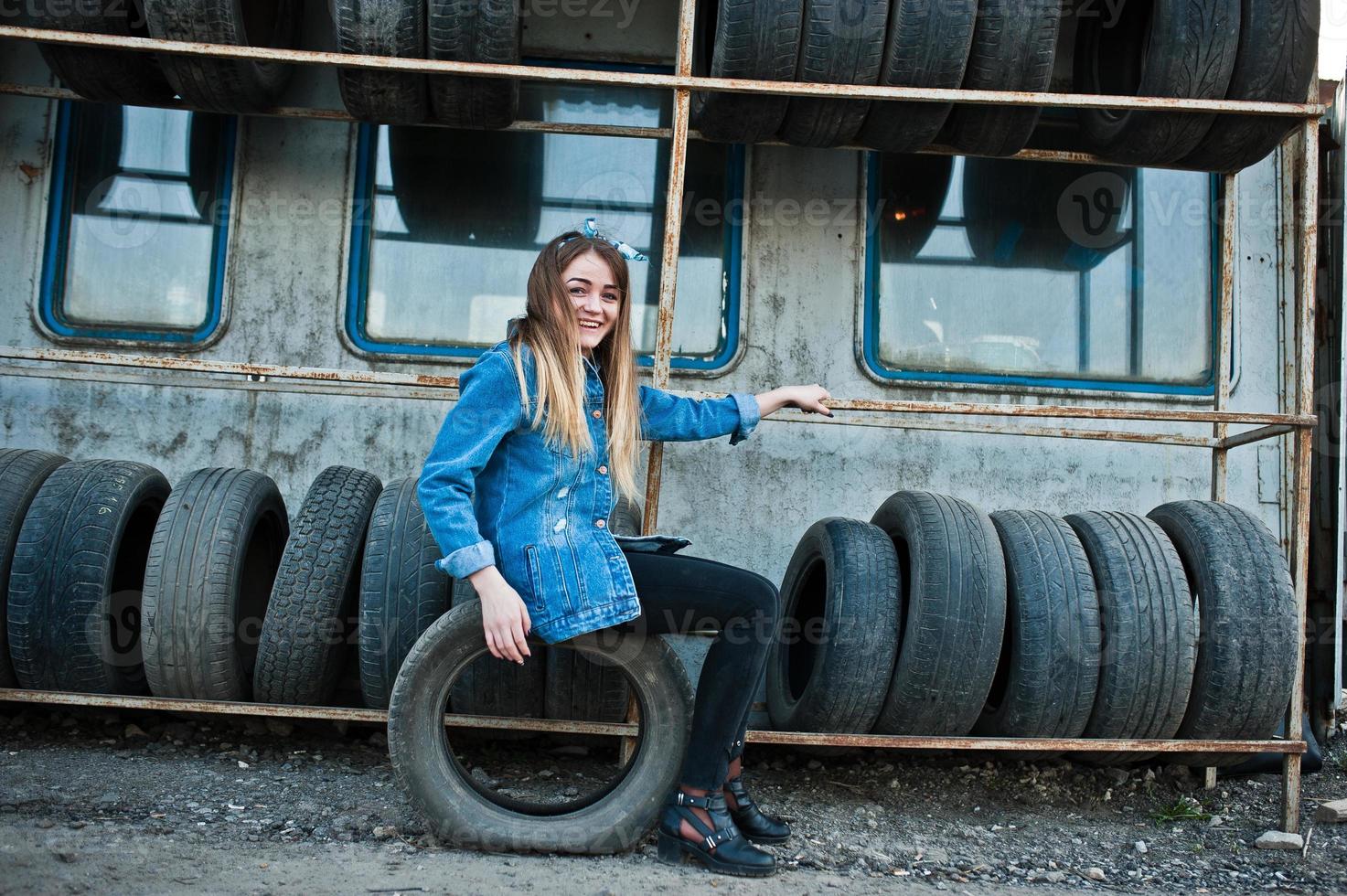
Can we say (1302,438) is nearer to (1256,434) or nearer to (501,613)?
(1256,434)

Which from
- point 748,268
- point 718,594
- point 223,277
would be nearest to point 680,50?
point 748,268

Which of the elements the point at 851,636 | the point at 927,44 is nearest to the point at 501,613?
the point at 851,636

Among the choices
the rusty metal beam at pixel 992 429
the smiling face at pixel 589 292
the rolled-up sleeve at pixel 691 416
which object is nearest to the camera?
the smiling face at pixel 589 292

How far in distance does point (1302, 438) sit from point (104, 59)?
414 cm

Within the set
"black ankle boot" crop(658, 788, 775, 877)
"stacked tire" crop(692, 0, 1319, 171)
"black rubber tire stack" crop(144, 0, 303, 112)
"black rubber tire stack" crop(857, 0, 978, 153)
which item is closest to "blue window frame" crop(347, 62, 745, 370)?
"black rubber tire stack" crop(144, 0, 303, 112)

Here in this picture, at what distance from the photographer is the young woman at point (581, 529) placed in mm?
2289

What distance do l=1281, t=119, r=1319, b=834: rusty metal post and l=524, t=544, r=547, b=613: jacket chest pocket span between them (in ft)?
7.39

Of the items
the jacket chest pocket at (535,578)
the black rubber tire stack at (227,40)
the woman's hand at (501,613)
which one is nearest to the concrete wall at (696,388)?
the black rubber tire stack at (227,40)

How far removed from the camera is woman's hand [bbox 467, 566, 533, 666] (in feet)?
7.32

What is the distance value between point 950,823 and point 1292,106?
2399 mm

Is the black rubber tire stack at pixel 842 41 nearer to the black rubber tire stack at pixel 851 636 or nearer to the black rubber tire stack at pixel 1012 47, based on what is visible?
the black rubber tire stack at pixel 1012 47

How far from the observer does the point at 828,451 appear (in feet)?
13.6

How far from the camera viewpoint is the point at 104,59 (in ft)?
11.5

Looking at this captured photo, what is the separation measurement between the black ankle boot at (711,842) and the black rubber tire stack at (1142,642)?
1.21m
